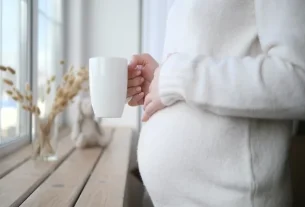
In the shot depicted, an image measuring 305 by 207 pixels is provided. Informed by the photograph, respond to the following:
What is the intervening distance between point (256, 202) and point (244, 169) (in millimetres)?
51

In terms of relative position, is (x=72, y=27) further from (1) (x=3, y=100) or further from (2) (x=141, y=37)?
(1) (x=3, y=100)

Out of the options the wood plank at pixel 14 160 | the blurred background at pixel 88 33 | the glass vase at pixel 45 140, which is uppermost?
the blurred background at pixel 88 33

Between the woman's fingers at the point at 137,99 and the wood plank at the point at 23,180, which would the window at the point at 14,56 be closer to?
the wood plank at the point at 23,180

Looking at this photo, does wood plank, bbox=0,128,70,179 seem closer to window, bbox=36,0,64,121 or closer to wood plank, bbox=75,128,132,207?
wood plank, bbox=75,128,132,207

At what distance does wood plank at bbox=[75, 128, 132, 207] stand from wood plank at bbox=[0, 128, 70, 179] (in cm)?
25

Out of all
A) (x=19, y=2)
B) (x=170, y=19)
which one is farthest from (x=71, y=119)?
(x=170, y=19)

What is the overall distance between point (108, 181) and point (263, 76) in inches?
22.7

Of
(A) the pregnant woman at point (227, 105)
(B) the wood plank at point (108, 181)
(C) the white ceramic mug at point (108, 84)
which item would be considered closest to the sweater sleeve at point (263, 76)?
(A) the pregnant woman at point (227, 105)

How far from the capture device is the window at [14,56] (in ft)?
4.11

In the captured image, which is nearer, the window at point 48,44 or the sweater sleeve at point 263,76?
the sweater sleeve at point 263,76

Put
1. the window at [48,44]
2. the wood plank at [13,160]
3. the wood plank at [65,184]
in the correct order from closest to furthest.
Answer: the wood plank at [65,184] → the wood plank at [13,160] → the window at [48,44]

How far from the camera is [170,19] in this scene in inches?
24.6

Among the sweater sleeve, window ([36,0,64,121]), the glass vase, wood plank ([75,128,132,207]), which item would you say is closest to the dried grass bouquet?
the glass vase

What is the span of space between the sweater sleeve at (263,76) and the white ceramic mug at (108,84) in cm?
11
